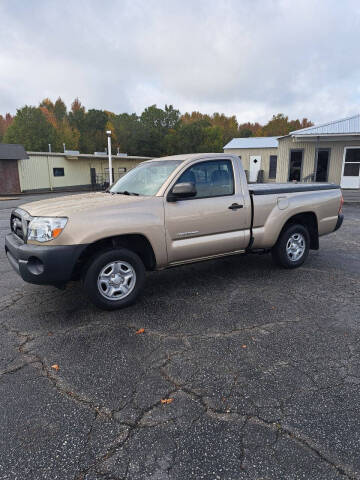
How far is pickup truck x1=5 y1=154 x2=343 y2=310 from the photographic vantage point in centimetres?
362

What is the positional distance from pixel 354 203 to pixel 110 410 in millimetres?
15690

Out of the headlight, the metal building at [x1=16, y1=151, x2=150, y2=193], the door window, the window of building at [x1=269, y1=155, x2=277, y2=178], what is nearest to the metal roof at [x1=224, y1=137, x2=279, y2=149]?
the window of building at [x1=269, y1=155, x2=277, y2=178]

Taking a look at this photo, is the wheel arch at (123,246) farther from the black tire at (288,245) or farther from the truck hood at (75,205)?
the black tire at (288,245)

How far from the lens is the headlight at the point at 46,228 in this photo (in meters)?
3.57

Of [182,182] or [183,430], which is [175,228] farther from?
[183,430]

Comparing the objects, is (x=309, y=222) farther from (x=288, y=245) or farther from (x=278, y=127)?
(x=278, y=127)

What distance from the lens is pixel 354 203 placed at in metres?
15.1

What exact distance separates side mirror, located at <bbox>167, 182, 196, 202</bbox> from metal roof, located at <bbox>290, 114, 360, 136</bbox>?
1563 cm

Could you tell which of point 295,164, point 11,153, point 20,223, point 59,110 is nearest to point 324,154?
point 295,164

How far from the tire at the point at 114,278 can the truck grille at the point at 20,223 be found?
880 millimetres

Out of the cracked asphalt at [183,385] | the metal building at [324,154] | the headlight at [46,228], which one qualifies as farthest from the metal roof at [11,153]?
the headlight at [46,228]

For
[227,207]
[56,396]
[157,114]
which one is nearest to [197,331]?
[56,396]

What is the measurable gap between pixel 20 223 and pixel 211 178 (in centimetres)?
263

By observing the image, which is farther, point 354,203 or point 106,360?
point 354,203
